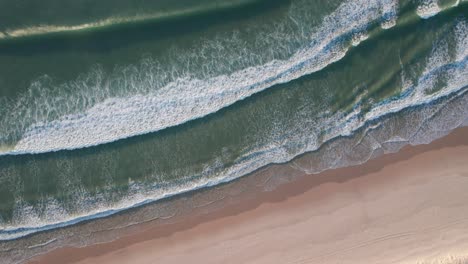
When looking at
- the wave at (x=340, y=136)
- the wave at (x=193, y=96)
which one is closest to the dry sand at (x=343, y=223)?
the wave at (x=340, y=136)

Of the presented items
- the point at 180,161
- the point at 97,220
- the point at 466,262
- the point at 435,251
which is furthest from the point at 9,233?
the point at 466,262

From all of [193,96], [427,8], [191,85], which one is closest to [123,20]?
[191,85]

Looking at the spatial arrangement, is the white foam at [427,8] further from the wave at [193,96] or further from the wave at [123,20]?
the wave at [123,20]

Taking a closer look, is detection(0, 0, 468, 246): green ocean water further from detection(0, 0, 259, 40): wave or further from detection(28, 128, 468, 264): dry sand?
detection(28, 128, 468, 264): dry sand

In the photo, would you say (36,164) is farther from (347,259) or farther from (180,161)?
(347,259)

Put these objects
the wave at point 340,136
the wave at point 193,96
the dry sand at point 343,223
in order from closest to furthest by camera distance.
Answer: the wave at point 193,96
the wave at point 340,136
the dry sand at point 343,223

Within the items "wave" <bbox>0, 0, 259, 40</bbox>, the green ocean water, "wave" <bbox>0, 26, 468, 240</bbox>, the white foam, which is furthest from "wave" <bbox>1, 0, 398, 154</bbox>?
"wave" <bbox>0, 0, 259, 40</bbox>
